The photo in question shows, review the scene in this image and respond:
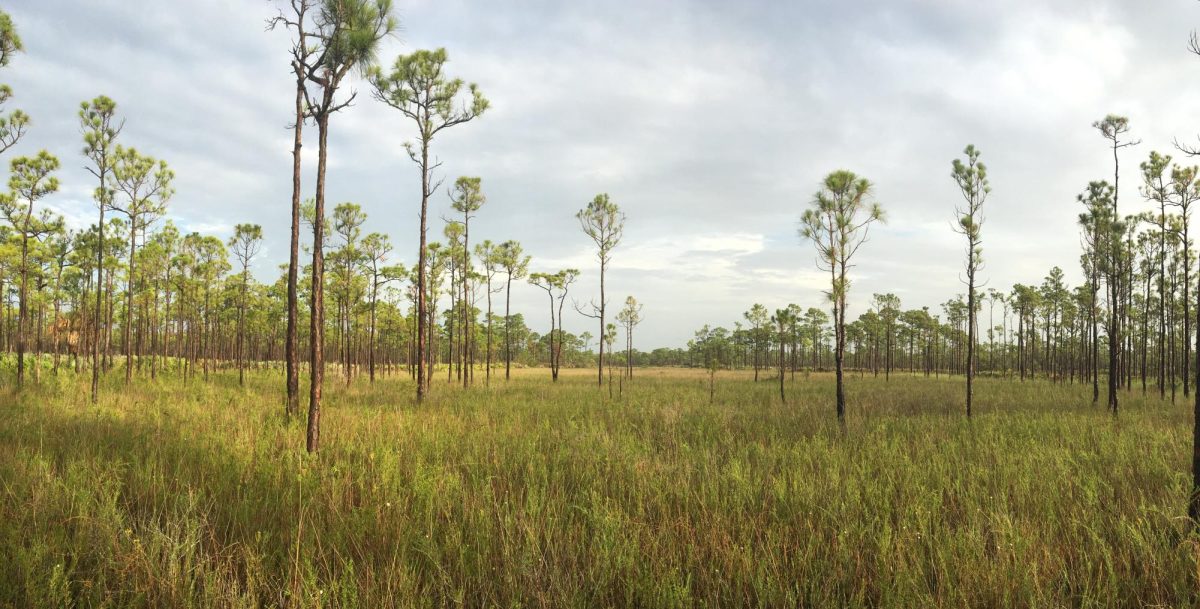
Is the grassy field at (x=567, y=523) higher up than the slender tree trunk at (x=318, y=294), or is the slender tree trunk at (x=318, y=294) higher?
the slender tree trunk at (x=318, y=294)

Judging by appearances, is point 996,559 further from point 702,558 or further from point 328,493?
point 328,493

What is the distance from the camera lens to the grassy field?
3.33 m

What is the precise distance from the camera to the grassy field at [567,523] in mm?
3330

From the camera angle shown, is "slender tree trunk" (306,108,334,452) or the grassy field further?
"slender tree trunk" (306,108,334,452)

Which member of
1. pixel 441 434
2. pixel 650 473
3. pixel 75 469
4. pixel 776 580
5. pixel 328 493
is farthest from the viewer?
pixel 441 434

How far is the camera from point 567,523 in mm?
4629

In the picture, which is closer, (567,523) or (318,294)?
(567,523)

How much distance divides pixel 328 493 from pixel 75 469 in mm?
3155

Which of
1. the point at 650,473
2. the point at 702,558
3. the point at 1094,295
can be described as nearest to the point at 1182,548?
the point at 702,558

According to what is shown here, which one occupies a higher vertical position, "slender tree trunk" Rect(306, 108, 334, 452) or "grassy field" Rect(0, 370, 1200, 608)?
"slender tree trunk" Rect(306, 108, 334, 452)

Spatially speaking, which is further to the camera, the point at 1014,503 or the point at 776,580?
the point at 1014,503

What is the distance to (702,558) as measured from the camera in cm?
383

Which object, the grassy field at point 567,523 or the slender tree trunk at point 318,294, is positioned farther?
the slender tree trunk at point 318,294

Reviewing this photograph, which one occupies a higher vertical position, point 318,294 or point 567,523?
point 318,294
